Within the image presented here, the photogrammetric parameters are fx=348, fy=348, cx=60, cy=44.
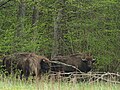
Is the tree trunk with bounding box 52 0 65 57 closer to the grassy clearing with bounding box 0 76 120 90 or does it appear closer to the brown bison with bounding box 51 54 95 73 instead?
the brown bison with bounding box 51 54 95 73

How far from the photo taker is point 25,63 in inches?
719

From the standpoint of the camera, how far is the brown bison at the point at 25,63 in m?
18.1

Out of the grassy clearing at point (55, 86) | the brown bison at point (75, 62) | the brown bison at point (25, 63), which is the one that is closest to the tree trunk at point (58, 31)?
the brown bison at point (75, 62)

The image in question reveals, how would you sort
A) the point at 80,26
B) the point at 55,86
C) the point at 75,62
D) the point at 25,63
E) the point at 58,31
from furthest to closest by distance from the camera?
the point at 58,31
the point at 80,26
the point at 75,62
the point at 25,63
the point at 55,86

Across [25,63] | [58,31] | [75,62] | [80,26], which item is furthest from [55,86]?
[58,31]

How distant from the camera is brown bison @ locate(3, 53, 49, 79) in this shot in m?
18.1

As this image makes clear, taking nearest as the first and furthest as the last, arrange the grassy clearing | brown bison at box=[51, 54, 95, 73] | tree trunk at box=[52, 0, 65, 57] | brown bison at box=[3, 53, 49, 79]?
the grassy clearing → brown bison at box=[3, 53, 49, 79] → brown bison at box=[51, 54, 95, 73] → tree trunk at box=[52, 0, 65, 57]

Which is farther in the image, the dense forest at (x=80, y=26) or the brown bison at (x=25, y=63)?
the dense forest at (x=80, y=26)

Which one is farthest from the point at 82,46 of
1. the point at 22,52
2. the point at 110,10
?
the point at 22,52

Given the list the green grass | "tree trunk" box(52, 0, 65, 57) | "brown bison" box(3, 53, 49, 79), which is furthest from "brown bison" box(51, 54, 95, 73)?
the green grass

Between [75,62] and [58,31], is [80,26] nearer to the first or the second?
[58,31]

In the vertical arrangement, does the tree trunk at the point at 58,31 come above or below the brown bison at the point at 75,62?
above

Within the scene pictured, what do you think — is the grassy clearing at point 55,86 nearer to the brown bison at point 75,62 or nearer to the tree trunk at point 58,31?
the brown bison at point 75,62

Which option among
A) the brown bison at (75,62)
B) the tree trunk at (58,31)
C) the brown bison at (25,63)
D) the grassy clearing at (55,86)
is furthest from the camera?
the tree trunk at (58,31)
